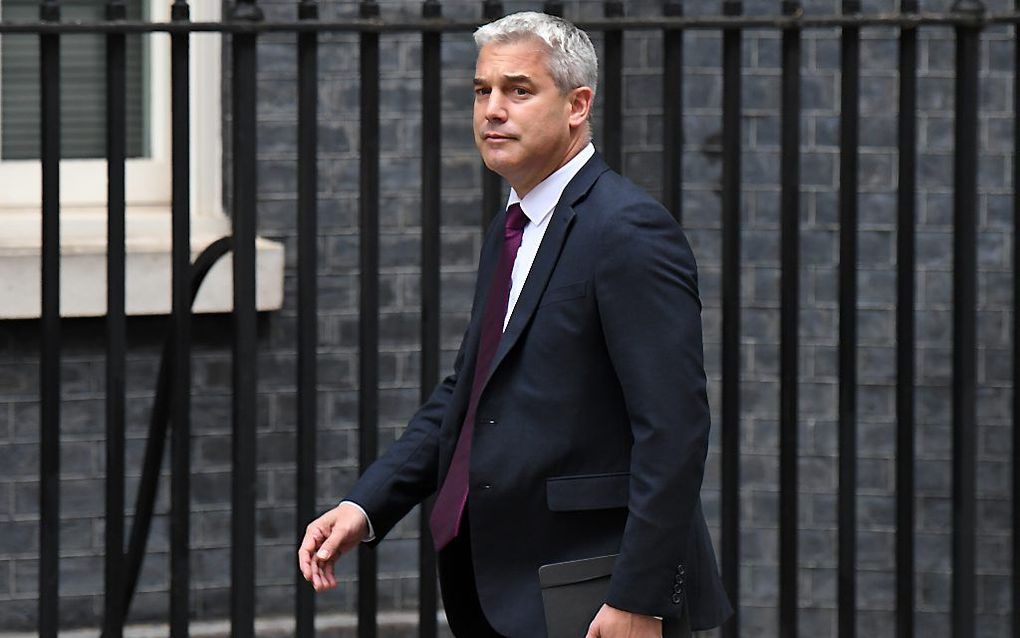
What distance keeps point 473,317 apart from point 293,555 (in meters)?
3.23

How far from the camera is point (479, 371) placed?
10.9ft

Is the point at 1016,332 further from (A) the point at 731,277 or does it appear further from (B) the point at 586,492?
(B) the point at 586,492

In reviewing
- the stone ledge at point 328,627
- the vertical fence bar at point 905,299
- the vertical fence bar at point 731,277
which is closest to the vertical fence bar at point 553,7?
the vertical fence bar at point 731,277

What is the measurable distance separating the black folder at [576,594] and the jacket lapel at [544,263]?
0.34 m

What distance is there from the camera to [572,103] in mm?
3227

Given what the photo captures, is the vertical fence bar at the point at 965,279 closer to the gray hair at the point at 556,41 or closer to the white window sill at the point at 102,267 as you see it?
the gray hair at the point at 556,41

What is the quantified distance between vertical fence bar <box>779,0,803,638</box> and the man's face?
4.03 ft

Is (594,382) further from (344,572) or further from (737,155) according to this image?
(344,572)

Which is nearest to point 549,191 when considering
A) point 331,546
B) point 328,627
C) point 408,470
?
point 408,470

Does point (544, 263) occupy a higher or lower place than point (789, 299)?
higher

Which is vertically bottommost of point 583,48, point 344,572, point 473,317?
point 344,572

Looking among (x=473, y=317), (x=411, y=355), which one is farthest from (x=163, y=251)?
(x=473, y=317)

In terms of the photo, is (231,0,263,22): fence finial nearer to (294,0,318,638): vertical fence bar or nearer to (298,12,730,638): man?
(294,0,318,638): vertical fence bar

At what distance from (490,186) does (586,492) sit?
1.34 metres
